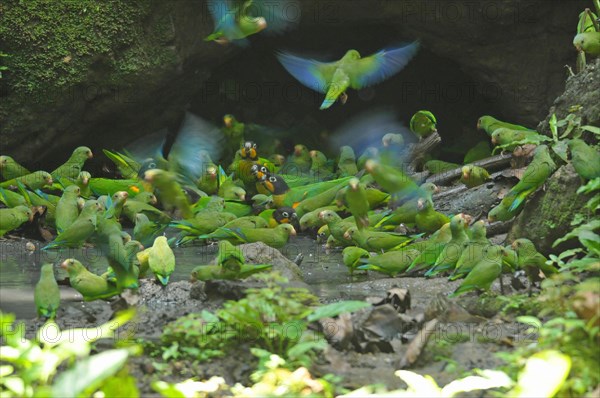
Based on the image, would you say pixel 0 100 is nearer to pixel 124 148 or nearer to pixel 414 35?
A: pixel 124 148

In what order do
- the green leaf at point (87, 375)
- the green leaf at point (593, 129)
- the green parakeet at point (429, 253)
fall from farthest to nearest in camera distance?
the green parakeet at point (429, 253) < the green leaf at point (593, 129) < the green leaf at point (87, 375)

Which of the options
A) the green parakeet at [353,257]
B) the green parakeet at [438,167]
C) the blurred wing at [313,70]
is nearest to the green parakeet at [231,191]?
the blurred wing at [313,70]

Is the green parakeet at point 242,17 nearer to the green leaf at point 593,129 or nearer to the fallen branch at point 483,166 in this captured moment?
the fallen branch at point 483,166

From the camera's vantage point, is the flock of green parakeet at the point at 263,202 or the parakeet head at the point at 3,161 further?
the parakeet head at the point at 3,161

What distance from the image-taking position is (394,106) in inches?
450

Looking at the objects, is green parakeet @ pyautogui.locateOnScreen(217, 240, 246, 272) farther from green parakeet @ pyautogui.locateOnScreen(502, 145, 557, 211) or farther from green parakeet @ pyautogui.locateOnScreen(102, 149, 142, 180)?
green parakeet @ pyautogui.locateOnScreen(102, 149, 142, 180)

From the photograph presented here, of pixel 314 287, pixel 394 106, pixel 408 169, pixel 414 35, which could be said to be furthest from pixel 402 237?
pixel 394 106

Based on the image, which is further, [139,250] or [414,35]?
[414,35]

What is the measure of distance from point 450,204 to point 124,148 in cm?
386

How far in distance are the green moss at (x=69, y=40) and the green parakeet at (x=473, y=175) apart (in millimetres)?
3542

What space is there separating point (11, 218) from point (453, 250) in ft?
11.5

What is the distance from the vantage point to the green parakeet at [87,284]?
17.1 ft

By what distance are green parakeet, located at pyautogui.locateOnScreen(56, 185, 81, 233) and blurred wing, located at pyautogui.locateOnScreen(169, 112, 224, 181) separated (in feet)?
6.07

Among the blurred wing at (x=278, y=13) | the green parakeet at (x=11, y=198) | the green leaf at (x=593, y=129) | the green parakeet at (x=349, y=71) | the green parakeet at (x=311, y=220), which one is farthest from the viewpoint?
the blurred wing at (x=278, y=13)
